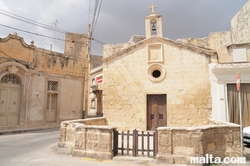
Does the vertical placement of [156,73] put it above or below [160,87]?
above

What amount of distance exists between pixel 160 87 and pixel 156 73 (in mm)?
944

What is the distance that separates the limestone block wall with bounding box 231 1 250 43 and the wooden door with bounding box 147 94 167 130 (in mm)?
9637

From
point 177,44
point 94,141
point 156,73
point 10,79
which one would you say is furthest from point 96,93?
point 94,141

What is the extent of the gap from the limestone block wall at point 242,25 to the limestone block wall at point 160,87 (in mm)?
7805

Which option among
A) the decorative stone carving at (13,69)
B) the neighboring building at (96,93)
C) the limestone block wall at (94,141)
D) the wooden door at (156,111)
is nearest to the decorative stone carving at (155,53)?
the wooden door at (156,111)

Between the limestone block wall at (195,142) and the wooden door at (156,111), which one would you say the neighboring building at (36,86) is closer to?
the wooden door at (156,111)

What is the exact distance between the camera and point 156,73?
33.4ft

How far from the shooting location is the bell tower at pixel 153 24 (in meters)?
10.5

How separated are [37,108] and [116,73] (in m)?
6.71

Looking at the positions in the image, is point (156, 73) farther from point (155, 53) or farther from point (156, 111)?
point (156, 111)

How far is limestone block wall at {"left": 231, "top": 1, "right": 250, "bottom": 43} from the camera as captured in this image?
547 inches

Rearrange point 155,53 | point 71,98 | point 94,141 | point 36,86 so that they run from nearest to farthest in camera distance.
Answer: point 94,141, point 155,53, point 36,86, point 71,98

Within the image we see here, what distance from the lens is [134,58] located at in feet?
33.8

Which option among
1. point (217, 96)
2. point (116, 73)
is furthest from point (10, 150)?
point (217, 96)
